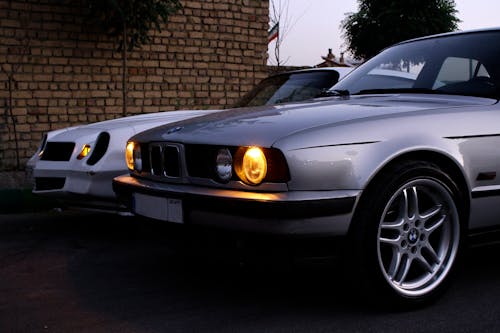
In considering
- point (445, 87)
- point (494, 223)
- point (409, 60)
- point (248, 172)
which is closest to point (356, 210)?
point (248, 172)

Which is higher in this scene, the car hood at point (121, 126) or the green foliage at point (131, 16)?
the green foliage at point (131, 16)

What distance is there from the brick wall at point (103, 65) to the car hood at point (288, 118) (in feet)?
19.8

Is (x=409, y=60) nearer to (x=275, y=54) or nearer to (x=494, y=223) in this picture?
(x=494, y=223)

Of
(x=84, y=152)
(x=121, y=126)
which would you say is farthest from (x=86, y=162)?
(x=121, y=126)

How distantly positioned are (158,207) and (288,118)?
0.78 m

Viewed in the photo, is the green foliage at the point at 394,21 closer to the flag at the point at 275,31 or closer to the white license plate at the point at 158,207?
the flag at the point at 275,31

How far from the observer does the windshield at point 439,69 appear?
411 cm

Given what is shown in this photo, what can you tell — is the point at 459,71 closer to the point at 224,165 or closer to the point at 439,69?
the point at 439,69

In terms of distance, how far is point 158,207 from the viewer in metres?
3.59

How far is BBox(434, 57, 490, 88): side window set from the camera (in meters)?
4.15

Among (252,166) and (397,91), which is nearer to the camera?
(252,166)

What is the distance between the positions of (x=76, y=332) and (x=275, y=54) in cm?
1219

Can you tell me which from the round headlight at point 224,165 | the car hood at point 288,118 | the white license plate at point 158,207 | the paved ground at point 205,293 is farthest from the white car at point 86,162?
the round headlight at point 224,165

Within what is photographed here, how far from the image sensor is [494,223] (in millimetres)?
3742
